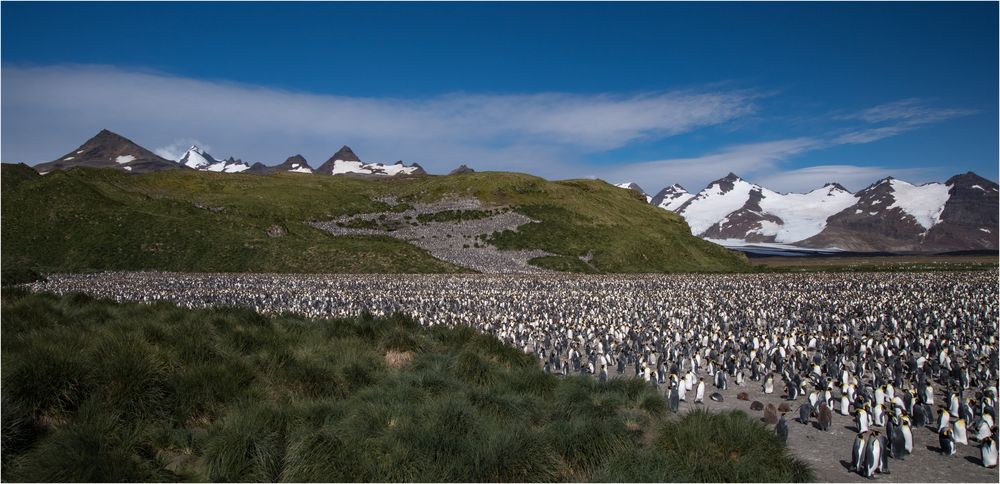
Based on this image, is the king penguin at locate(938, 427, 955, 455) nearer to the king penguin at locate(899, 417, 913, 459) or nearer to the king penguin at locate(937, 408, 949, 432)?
the king penguin at locate(899, 417, 913, 459)

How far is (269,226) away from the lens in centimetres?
5406

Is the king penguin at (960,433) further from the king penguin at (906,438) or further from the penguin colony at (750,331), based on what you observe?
the king penguin at (906,438)

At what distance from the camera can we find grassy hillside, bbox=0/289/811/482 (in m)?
6.79

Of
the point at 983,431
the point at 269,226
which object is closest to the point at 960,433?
the point at 983,431

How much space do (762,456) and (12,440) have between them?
9.82 meters

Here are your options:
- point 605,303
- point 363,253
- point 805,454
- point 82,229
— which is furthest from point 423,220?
point 805,454

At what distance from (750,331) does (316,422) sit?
54.2ft

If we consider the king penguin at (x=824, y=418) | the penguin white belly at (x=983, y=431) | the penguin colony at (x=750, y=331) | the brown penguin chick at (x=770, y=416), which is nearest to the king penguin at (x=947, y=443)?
the penguin colony at (x=750, y=331)

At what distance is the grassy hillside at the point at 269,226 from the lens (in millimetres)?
44031

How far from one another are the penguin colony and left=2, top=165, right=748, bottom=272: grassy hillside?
682 cm

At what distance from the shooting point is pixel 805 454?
8.51 meters

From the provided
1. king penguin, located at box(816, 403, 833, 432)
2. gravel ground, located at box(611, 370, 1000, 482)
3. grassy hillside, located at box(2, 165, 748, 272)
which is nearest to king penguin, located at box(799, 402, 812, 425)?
gravel ground, located at box(611, 370, 1000, 482)

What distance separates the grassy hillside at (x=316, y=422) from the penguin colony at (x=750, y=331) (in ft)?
6.31

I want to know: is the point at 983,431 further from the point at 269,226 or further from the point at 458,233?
the point at 458,233
